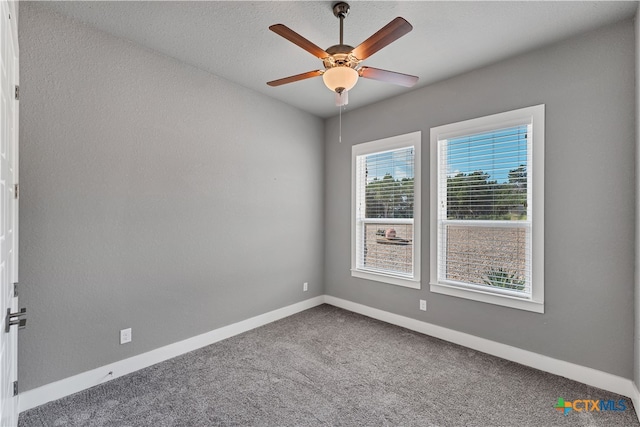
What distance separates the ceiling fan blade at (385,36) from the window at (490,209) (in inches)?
63.6

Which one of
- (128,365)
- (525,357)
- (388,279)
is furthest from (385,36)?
(128,365)

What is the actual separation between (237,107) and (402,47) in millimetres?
1786

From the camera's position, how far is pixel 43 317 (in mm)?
A: 2059

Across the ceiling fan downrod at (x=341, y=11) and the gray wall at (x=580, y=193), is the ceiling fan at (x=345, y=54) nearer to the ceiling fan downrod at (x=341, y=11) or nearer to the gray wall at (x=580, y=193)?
the ceiling fan downrod at (x=341, y=11)

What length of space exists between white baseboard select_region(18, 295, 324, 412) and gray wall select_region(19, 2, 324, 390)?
0.06m

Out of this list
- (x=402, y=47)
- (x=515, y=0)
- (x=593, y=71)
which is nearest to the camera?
(x=515, y=0)

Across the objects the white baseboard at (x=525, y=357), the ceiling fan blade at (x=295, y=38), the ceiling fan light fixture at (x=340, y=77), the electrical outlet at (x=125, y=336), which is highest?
the ceiling fan blade at (x=295, y=38)

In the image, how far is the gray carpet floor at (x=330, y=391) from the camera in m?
1.93

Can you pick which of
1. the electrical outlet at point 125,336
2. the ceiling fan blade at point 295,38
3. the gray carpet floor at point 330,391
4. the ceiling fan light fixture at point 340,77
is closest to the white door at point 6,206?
the gray carpet floor at point 330,391

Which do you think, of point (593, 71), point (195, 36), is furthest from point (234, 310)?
point (593, 71)

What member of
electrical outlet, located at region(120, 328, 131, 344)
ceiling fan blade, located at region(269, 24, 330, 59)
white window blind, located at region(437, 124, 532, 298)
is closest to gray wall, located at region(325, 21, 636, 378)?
white window blind, located at region(437, 124, 532, 298)

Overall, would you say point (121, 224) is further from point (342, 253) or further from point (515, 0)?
point (515, 0)

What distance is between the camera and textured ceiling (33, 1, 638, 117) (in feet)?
6.75

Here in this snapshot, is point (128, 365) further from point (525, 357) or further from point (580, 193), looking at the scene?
point (580, 193)
